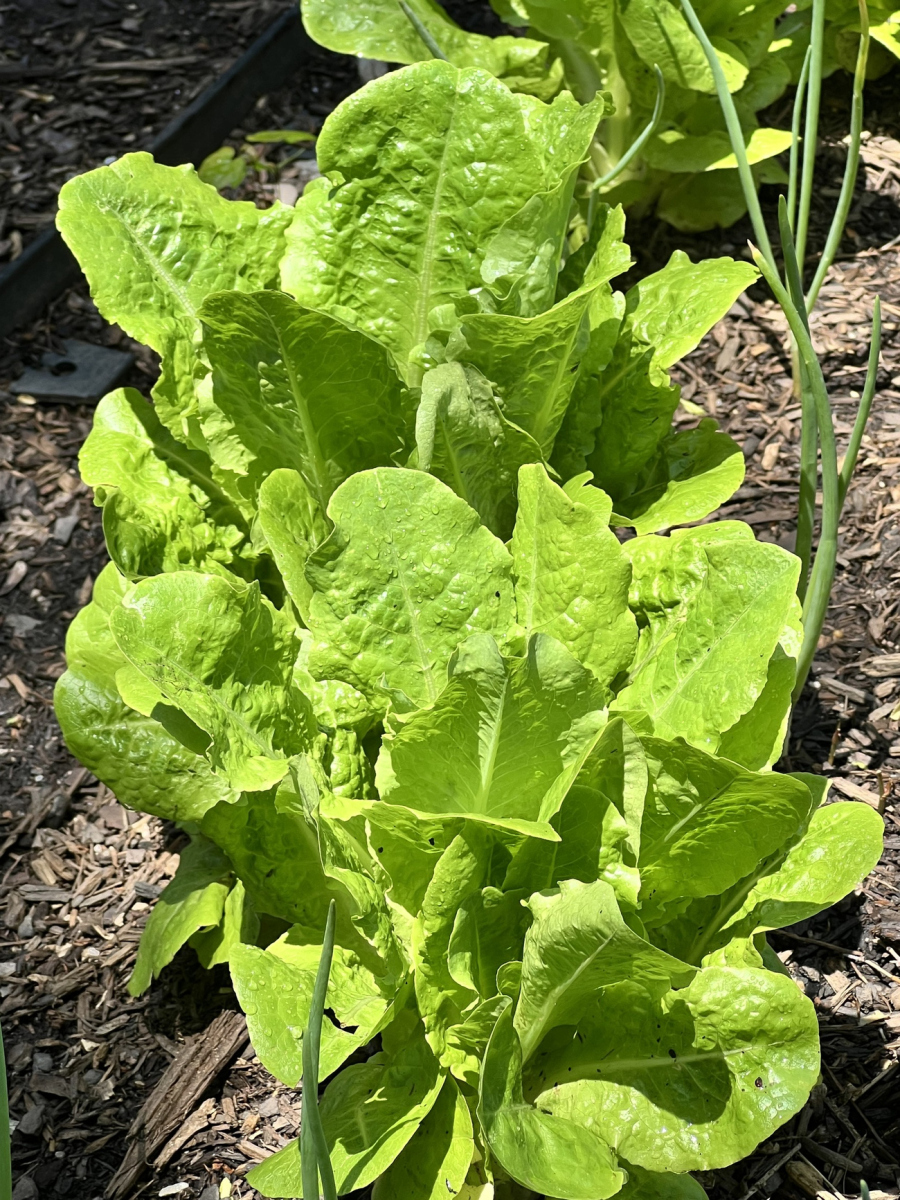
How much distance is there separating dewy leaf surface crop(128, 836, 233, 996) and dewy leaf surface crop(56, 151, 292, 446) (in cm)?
62

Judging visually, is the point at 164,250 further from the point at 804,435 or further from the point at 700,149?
the point at 700,149

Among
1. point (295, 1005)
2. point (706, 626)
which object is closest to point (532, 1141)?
point (295, 1005)

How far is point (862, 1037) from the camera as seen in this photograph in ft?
5.44

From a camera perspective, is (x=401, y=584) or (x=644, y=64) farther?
(x=644, y=64)

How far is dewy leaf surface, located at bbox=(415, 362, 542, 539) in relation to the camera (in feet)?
5.09

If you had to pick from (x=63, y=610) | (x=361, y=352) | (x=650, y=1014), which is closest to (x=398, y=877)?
(x=650, y=1014)

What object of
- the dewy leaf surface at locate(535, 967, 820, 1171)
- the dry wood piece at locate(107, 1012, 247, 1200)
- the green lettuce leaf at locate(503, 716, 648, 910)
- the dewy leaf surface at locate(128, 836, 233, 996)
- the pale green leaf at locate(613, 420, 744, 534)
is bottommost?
the dry wood piece at locate(107, 1012, 247, 1200)

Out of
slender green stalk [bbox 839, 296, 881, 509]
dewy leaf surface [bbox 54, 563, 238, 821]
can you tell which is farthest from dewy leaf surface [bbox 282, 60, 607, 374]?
dewy leaf surface [bbox 54, 563, 238, 821]

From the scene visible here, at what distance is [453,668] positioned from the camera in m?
1.33

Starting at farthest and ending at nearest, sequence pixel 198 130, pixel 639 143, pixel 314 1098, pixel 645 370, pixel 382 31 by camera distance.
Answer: pixel 198 130 < pixel 382 31 < pixel 645 370 < pixel 639 143 < pixel 314 1098

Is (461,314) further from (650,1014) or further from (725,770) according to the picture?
(650,1014)

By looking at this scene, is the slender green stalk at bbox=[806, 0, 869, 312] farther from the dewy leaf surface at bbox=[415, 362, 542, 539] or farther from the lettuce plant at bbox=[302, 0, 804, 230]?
the lettuce plant at bbox=[302, 0, 804, 230]

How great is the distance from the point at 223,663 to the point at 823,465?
0.79 meters

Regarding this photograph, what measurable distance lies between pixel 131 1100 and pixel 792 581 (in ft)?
3.83
